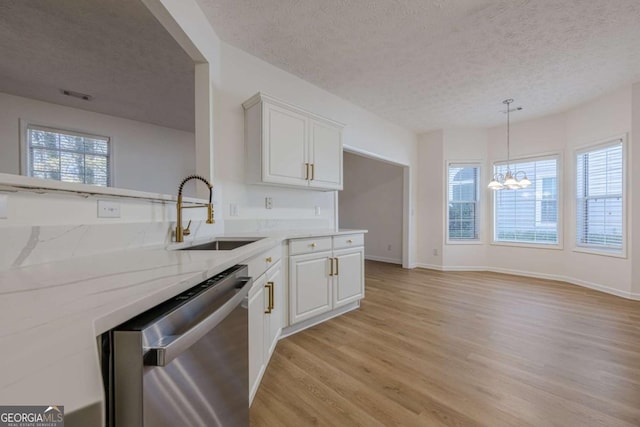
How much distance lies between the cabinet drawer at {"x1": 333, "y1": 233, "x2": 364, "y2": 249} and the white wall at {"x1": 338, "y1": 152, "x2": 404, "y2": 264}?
2.94m

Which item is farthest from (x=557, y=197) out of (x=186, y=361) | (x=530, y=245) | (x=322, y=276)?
(x=186, y=361)

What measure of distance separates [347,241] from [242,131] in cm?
152

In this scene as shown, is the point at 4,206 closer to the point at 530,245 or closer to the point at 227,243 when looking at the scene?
the point at 227,243

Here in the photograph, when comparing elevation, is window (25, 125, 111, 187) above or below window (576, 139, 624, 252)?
above

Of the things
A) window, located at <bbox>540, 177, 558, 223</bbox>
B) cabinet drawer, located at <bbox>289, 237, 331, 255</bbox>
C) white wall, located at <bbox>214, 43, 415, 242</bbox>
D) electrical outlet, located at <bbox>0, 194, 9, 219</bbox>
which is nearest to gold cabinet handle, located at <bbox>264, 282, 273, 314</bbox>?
cabinet drawer, located at <bbox>289, 237, 331, 255</bbox>

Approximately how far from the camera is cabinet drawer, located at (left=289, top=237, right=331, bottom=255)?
228 centimetres

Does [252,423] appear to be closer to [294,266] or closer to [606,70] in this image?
[294,266]

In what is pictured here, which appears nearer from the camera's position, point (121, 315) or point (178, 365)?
point (121, 315)

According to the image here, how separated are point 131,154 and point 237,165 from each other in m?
3.45

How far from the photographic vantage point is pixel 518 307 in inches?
119

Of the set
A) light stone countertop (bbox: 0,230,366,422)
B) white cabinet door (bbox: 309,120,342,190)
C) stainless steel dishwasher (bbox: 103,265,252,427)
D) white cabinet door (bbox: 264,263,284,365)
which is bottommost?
white cabinet door (bbox: 264,263,284,365)

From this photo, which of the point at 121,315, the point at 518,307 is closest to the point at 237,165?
the point at 121,315

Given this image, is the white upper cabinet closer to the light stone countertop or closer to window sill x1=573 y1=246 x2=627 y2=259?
the light stone countertop

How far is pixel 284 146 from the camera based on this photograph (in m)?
2.56
